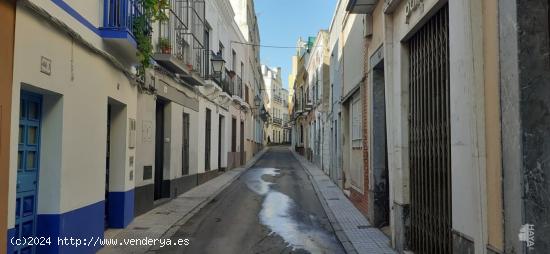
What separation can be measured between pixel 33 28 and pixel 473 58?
4.17 meters

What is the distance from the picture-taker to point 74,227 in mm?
6004

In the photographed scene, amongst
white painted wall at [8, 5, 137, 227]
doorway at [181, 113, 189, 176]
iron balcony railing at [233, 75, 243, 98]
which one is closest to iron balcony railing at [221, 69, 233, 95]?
iron balcony railing at [233, 75, 243, 98]

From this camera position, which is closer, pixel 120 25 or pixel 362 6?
pixel 120 25

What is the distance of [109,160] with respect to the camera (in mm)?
8477

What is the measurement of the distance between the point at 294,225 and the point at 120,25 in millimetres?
4851

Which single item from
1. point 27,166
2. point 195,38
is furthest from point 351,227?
point 195,38

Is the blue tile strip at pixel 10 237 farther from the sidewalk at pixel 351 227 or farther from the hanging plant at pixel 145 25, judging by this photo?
the sidewalk at pixel 351 227

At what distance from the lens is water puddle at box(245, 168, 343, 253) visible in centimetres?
773

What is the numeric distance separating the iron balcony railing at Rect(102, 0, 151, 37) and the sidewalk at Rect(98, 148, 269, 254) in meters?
3.25

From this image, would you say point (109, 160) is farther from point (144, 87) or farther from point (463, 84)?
point (463, 84)

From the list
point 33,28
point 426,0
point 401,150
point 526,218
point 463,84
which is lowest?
point 526,218

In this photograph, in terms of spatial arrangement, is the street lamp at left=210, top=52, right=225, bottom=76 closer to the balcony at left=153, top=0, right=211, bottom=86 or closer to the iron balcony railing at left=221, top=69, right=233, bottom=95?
the balcony at left=153, top=0, right=211, bottom=86

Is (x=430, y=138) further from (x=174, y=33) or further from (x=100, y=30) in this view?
(x=174, y=33)

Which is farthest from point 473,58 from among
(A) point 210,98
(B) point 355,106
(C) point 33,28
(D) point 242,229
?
(A) point 210,98
